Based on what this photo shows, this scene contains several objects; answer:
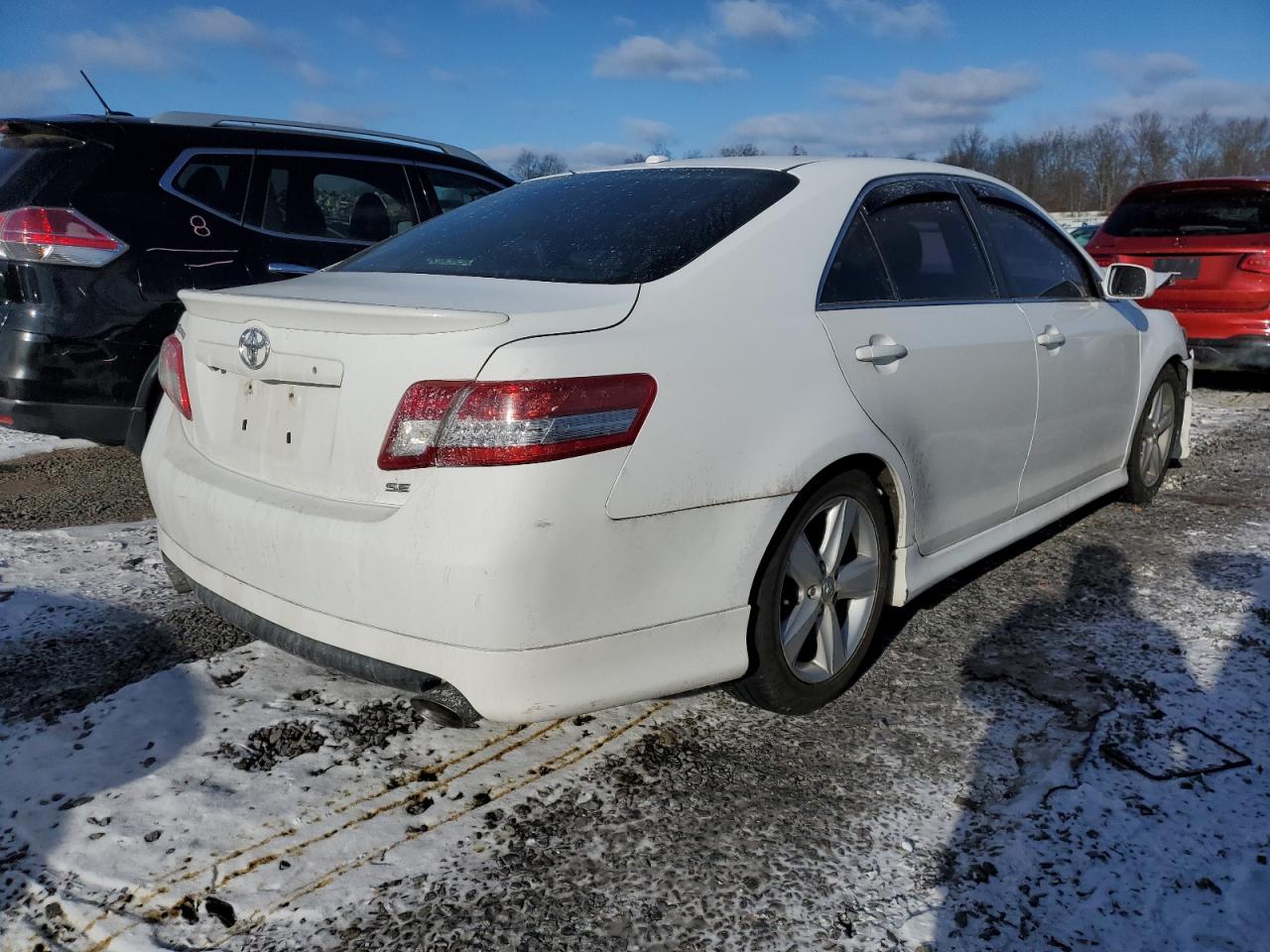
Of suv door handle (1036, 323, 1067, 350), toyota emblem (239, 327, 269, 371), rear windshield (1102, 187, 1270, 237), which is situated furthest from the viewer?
rear windshield (1102, 187, 1270, 237)

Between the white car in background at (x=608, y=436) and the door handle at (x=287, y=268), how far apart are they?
5.86 ft

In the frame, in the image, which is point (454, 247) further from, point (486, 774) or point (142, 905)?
point (142, 905)

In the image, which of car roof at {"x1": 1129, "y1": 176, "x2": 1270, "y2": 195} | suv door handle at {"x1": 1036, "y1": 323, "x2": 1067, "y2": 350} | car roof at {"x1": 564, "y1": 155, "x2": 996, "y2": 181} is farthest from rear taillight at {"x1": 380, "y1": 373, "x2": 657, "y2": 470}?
car roof at {"x1": 1129, "y1": 176, "x2": 1270, "y2": 195}

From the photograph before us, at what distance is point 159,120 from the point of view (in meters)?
4.67

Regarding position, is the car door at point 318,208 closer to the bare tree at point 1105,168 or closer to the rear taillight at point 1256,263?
the rear taillight at point 1256,263

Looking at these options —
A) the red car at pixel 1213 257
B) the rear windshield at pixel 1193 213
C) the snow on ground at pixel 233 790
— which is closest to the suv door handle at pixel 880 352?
the snow on ground at pixel 233 790

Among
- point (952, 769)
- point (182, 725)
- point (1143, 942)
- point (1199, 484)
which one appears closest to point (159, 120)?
point (182, 725)

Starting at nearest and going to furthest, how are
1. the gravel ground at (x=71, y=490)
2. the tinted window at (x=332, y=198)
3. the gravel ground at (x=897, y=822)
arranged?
1. the gravel ground at (x=897, y=822)
2. the gravel ground at (x=71, y=490)
3. the tinted window at (x=332, y=198)

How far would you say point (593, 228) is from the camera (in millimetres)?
2895

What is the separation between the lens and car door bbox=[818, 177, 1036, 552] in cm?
287

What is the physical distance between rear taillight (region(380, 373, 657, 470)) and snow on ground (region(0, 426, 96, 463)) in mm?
4605

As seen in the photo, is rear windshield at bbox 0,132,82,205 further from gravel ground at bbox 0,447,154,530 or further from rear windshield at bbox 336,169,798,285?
rear windshield at bbox 336,169,798,285

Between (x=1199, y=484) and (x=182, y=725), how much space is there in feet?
16.7

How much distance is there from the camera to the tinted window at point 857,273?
2.87 meters
